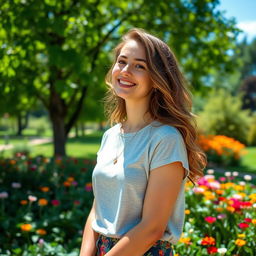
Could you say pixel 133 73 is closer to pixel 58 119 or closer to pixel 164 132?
pixel 164 132

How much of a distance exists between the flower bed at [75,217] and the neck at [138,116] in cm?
122

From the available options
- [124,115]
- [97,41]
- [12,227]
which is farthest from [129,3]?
[124,115]

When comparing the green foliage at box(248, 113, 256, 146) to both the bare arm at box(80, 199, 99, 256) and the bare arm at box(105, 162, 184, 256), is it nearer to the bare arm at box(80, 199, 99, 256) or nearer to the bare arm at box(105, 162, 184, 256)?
the bare arm at box(80, 199, 99, 256)

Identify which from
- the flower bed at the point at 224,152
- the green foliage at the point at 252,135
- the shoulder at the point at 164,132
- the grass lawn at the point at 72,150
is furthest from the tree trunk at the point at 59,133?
the green foliage at the point at 252,135

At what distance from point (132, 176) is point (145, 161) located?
0.28 ft

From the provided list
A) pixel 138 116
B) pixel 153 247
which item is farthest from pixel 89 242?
pixel 138 116

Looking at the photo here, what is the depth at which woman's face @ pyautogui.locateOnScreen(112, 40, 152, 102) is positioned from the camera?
1661mm

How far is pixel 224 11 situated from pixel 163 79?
28.2ft

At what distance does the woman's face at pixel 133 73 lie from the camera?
166 cm

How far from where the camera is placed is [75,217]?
404 centimetres

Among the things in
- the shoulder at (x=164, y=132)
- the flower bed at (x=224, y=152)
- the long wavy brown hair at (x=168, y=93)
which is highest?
the long wavy brown hair at (x=168, y=93)

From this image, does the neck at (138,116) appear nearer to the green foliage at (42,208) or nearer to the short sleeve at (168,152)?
the short sleeve at (168,152)

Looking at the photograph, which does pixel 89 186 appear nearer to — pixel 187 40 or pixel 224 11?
pixel 187 40

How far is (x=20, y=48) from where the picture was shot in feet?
20.6
